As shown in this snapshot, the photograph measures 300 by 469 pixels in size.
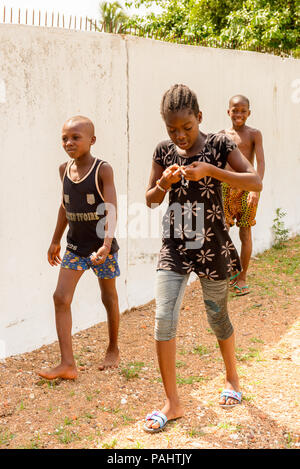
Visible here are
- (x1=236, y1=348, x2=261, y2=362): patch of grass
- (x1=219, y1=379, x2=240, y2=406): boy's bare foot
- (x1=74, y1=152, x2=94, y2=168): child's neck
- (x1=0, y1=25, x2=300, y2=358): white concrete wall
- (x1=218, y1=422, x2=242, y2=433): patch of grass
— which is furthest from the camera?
(x1=236, y1=348, x2=261, y2=362): patch of grass

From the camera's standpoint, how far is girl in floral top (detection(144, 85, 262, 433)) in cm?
316

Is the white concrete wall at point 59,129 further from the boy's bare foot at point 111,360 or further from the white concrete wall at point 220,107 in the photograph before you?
the boy's bare foot at point 111,360

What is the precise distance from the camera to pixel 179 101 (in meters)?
3.12

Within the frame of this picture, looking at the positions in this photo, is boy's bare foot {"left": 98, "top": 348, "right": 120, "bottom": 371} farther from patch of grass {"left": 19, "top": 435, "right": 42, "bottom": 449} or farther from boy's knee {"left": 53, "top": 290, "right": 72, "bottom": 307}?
patch of grass {"left": 19, "top": 435, "right": 42, "bottom": 449}

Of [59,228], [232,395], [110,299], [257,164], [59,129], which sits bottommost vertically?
[232,395]

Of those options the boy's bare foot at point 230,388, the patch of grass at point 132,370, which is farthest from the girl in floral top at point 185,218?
the patch of grass at point 132,370

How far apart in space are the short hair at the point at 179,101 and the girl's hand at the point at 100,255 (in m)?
1.04

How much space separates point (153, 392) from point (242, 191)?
2.69m

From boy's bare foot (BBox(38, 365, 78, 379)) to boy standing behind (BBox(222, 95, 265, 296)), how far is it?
2503mm

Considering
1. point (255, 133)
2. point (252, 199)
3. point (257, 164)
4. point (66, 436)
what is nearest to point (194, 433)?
point (66, 436)

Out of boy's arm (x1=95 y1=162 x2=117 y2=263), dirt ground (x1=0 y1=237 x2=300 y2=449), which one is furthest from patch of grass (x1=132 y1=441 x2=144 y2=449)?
boy's arm (x1=95 y1=162 x2=117 y2=263)

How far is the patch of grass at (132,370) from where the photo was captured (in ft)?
13.5

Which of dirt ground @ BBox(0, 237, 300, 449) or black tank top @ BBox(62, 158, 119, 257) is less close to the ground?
black tank top @ BBox(62, 158, 119, 257)

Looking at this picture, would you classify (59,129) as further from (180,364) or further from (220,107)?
(220,107)
